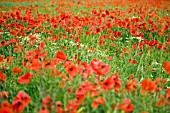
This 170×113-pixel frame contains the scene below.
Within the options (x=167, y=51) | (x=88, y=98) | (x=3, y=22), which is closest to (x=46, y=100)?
(x=88, y=98)

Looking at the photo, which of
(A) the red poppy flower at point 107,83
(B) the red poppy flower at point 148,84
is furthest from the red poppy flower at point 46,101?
(B) the red poppy flower at point 148,84

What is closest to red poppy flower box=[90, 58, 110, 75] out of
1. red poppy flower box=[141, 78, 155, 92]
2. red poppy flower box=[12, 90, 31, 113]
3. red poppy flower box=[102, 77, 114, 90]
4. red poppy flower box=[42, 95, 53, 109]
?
red poppy flower box=[102, 77, 114, 90]

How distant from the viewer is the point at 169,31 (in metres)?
5.15

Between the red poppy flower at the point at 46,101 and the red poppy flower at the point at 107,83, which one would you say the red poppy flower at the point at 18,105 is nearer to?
the red poppy flower at the point at 46,101

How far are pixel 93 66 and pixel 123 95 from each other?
42 cm

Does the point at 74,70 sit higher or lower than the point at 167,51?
higher

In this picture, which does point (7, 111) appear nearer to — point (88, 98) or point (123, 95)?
point (88, 98)

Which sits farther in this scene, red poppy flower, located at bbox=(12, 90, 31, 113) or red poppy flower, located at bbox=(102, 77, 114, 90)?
red poppy flower, located at bbox=(102, 77, 114, 90)

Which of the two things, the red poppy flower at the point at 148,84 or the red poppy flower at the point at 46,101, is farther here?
the red poppy flower at the point at 148,84

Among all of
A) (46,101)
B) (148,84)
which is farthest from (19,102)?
(148,84)

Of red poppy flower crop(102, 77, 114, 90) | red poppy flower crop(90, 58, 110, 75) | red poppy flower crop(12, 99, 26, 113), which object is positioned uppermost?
red poppy flower crop(90, 58, 110, 75)

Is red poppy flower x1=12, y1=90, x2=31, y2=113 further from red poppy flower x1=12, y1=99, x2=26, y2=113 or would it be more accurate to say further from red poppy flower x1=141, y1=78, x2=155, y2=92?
red poppy flower x1=141, y1=78, x2=155, y2=92

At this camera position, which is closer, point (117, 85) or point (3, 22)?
point (117, 85)

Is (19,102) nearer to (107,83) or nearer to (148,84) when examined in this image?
(107,83)
